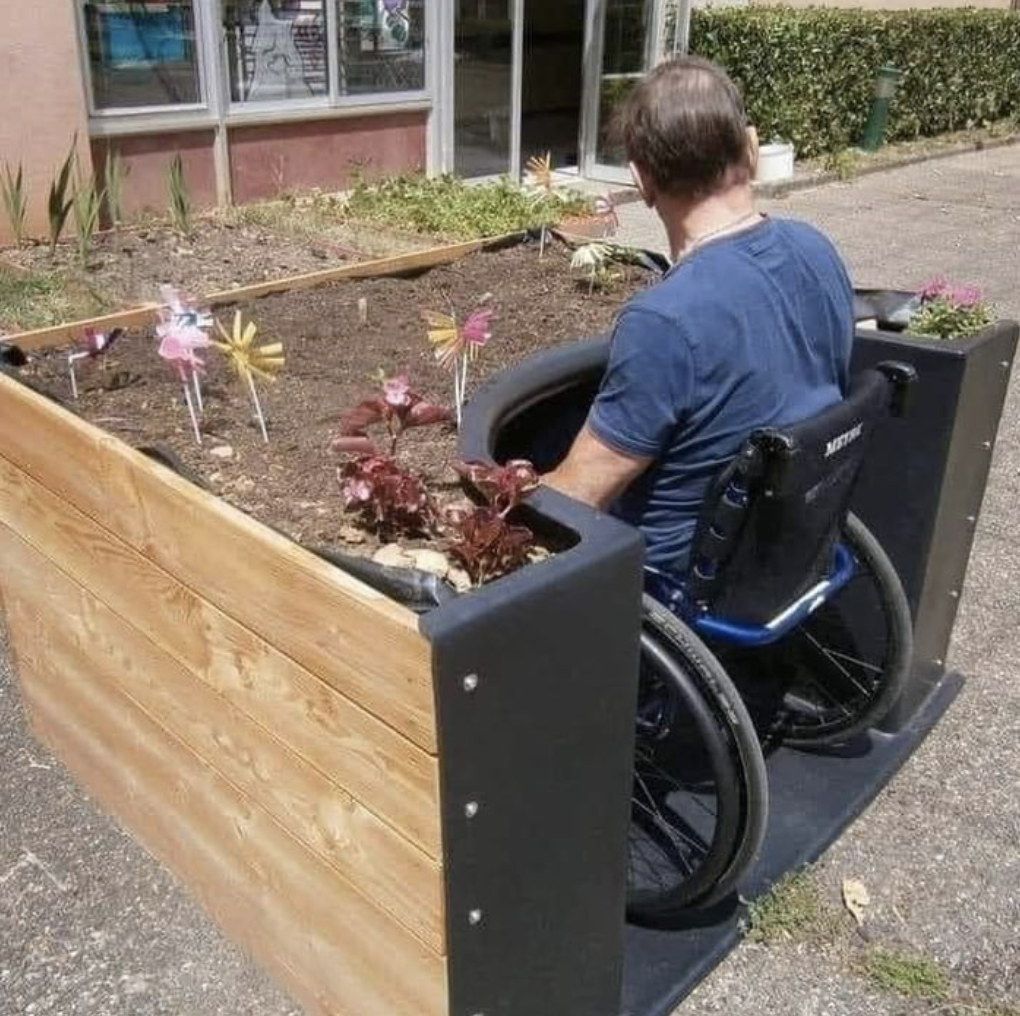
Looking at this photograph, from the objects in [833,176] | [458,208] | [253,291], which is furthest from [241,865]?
[833,176]

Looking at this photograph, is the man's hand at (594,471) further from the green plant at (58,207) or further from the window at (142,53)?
the window at (142,53)

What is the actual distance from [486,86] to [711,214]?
7.82 meters

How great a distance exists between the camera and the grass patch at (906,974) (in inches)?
85.2

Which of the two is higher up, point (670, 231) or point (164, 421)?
point (670, 231)

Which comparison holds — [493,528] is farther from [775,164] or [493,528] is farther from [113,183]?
[775,164]

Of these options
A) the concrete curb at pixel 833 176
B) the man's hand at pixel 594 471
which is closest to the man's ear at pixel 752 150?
the man's hand at pixel 594 471

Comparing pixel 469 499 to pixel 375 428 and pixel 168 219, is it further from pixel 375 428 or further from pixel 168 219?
pixel 168 219

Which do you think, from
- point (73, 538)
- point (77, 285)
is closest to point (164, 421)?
point (73, 538)

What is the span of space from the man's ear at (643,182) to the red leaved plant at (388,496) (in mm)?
692

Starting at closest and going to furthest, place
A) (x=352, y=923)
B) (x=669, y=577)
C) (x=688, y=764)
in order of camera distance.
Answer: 1. (x=352, y=923)
2. (x=669, y=577)
3. (x=688, y=764)

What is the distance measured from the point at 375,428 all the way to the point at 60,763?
1.12m

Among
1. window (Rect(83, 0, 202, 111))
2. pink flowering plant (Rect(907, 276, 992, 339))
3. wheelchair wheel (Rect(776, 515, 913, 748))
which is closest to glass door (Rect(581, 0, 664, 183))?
window (Rect(83, 0, 202, 111))

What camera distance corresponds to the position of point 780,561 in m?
2.06

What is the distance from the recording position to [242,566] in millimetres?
1728
